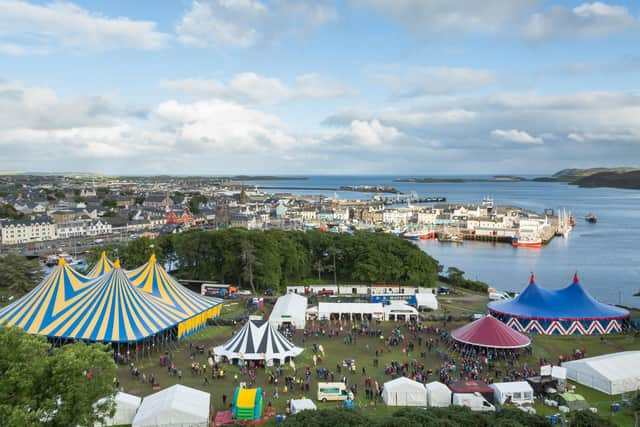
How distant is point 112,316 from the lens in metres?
23.0

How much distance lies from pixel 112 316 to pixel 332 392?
36.2 ft

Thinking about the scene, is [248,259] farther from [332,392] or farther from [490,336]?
[332,392]

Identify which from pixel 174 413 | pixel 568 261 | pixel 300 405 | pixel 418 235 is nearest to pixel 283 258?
pixel 300 405

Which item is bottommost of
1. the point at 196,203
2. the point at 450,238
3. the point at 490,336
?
the point at 450,238

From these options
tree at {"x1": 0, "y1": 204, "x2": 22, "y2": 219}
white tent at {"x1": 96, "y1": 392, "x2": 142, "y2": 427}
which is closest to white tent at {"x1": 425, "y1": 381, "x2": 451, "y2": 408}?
white tent at {"x1": 96, "y1": 392, "x2": 142, "y2": 427}

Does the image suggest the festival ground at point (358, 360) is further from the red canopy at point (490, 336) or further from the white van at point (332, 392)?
the red canopy at point (490, 336)

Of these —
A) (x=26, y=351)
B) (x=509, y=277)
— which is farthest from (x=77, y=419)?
(x=509, y=277)

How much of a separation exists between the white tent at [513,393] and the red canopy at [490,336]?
457cm

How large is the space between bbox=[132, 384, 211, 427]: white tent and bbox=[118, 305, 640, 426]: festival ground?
1.82 m

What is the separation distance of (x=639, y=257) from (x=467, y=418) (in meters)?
61.1

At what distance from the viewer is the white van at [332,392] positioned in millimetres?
18242

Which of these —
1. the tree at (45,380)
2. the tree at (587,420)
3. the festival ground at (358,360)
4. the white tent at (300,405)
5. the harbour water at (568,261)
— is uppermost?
the tree at (45,380)

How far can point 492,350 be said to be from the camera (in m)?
23.4

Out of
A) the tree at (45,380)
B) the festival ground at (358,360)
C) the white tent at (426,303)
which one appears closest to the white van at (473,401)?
the festival ground at (358,360)
